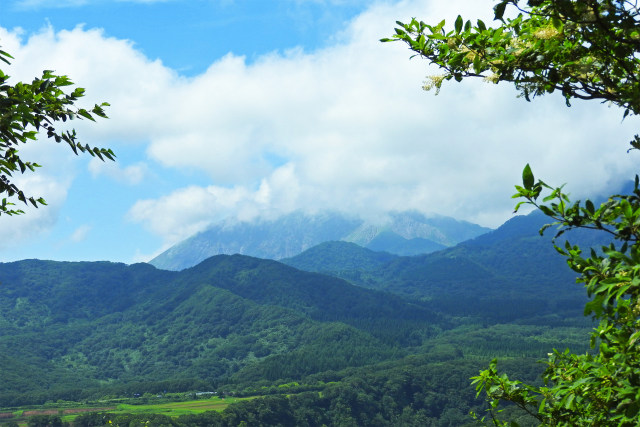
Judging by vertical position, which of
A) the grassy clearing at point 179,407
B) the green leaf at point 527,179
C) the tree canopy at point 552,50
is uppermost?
the tree canopy at point 552,50

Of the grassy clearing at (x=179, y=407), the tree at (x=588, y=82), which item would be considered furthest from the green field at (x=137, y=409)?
the tree at (x=588, y=82)

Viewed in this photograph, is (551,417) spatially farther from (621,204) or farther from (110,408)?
(110,408)

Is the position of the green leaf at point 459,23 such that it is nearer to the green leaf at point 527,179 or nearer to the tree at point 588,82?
the tree at point 588,82

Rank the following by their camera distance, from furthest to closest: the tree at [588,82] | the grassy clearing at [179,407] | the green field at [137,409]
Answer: the grassy clearing at [179,407], the green field at [137,409], the tree at [588,82]

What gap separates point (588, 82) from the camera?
→ 5043 millimetres

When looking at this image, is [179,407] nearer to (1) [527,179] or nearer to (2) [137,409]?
(2) [137,409]

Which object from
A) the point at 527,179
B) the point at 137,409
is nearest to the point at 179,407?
the point at 137,409

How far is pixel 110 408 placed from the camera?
164 meters

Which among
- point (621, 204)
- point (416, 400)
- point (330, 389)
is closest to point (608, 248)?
point (621, 204)

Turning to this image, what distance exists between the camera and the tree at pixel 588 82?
399cm

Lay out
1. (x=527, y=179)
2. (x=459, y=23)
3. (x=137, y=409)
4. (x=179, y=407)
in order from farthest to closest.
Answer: (x=137, y=409) < (x=179, y=407) < (x=459, y=23) < (x=527, y=179)

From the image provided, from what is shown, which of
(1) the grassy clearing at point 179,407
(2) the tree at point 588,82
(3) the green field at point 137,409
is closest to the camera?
(2) the tree at point 588,82

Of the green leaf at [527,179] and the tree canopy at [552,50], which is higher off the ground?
the tree canopy at [552,50]

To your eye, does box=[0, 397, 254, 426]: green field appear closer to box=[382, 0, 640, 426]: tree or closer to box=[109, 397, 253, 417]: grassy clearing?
box=[109, 397, 253, 417]: grassy clearing
